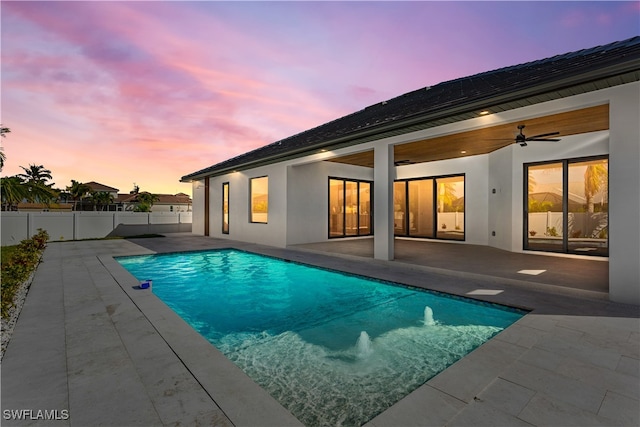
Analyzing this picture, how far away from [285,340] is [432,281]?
333 cm

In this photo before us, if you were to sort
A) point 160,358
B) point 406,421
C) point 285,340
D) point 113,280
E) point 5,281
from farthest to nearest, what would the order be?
point 113,280 → point 5,281 → point 285,340 → point 160,358 → point 406,421

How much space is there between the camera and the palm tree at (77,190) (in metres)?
39.3

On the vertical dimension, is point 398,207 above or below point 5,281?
above

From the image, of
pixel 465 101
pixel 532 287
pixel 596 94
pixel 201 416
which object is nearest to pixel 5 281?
pixel 201 416

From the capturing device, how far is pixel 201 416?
5.86 ft

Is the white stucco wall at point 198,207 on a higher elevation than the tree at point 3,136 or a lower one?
lower

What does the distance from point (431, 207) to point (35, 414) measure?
12.5 meters

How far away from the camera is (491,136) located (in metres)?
7.82

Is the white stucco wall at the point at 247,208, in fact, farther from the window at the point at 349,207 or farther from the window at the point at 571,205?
the window at the point at 571,205

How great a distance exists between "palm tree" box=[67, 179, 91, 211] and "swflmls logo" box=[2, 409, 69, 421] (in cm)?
4841

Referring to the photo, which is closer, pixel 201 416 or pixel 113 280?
pixel 201 416

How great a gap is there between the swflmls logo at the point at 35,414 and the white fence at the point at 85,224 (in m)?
16.2

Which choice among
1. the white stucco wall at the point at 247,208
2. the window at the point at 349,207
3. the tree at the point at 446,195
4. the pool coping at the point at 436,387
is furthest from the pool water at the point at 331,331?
the tree at the point at 446,195

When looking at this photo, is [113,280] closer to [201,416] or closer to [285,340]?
[285,340]
